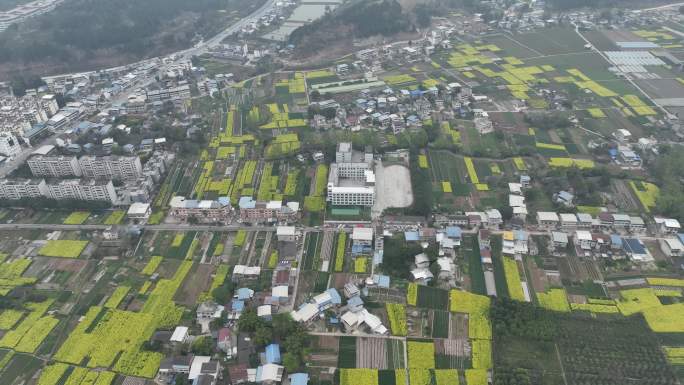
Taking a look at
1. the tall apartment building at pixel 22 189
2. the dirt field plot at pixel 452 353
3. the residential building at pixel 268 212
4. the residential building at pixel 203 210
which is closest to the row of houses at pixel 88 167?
the tall apartment building at pixel 22 189

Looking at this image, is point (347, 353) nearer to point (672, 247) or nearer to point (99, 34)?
point (672, 247)

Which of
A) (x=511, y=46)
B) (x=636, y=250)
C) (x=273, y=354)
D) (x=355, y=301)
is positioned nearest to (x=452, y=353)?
(x=355, y=301)

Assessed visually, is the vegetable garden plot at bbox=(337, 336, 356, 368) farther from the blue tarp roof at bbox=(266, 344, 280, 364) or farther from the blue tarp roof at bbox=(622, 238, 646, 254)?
the blue tarp roof at bbox=(622, 238, 646, 254)

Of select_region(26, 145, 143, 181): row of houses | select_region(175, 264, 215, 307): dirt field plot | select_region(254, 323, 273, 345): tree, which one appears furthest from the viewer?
select_region(26, 145, 143, 181): row of houses

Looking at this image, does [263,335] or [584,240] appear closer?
[263,335]

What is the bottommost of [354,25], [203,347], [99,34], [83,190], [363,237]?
[203,347]

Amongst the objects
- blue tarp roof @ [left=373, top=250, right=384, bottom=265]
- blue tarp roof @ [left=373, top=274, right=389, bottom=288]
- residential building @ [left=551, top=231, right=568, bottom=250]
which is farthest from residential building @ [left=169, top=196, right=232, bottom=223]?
residential building @ [left=551, top=231, right=568, bottom=250]

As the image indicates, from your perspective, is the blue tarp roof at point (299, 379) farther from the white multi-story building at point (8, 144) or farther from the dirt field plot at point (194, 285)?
the white multi-story building at point (8, 144)
